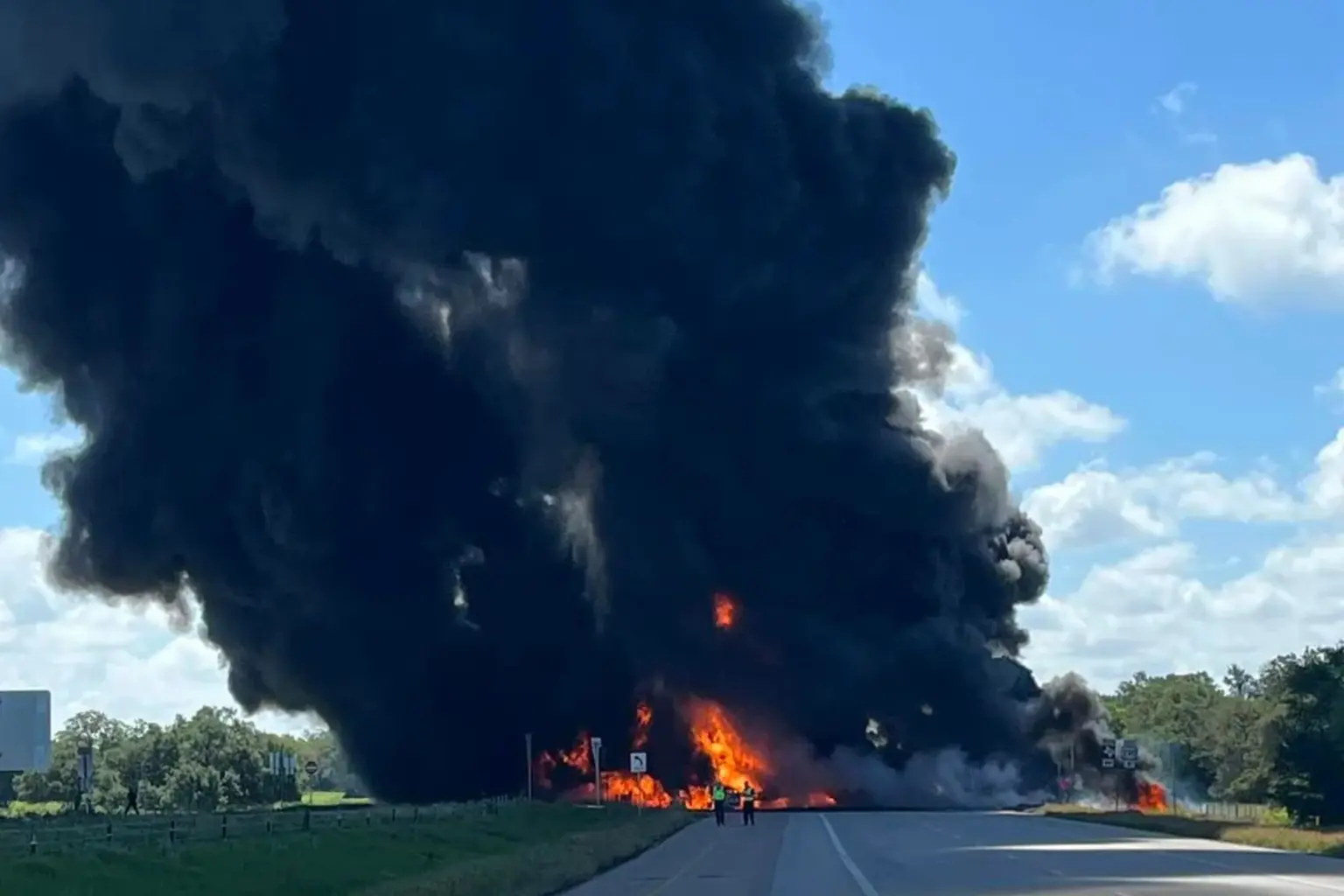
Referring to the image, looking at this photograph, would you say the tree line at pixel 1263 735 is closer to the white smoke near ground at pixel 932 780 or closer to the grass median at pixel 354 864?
the white smoke near ground at pixel 932 780

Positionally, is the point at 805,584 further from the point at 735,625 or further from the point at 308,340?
the point at 308,340

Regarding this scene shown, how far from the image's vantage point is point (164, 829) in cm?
3653

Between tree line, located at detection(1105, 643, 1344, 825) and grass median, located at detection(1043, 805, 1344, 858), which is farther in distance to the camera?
tree line, located at detection(1105, 643, 1344, 825)

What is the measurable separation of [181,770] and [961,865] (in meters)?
88.2

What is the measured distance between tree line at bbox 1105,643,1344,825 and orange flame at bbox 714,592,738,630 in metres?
19.9

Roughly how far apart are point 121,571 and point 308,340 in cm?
1235

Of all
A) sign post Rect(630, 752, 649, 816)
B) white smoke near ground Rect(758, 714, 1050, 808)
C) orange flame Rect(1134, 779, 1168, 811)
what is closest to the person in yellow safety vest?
sign post Rect(630, 752, 649, 816)

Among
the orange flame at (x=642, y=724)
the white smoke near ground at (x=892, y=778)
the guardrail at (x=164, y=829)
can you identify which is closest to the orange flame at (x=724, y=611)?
the orange flame at (x=642, y=724)

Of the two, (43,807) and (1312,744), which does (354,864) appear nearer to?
(1312,744)

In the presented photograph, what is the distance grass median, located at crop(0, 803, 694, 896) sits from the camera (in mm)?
28609

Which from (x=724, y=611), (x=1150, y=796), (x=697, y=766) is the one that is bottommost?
Answer: (x=1150, y=796)

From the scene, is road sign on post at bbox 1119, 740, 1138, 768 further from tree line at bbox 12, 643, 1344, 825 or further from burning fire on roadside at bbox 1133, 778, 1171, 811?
burning fire on roadside at bbox 1133, 778, 1171, 811

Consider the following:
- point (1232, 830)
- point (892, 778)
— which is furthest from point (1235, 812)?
point (1232, 830)

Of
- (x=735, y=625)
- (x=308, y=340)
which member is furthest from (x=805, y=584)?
(x=308, y=340)
